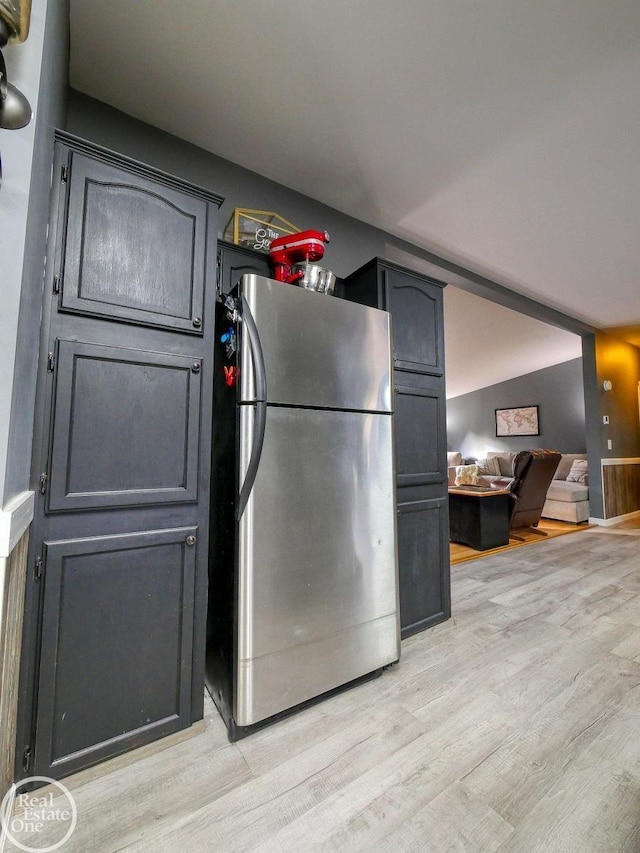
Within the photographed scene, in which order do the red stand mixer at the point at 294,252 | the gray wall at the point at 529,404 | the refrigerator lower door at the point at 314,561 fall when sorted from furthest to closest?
the gray wall at the point at 529,404, the red stand mixer at the point at 294,252, the refrigerator lower door at the point at 314,561

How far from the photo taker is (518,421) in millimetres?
7855

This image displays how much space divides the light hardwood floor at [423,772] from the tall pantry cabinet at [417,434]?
320 mm

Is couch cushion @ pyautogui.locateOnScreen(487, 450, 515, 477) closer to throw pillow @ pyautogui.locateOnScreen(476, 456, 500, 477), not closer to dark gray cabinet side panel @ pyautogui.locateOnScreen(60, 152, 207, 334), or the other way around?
throw pillow @ pyautogui.locateOnScreen(476, 456, 500, 477)

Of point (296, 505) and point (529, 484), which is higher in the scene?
point (296, 505)

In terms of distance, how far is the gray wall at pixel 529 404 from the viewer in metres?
7.02

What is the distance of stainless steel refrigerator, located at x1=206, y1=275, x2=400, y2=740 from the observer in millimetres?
1361

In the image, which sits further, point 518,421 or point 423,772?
point 518,421

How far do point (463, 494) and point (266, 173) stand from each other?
343 cm

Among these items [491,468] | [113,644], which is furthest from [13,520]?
[491,468]

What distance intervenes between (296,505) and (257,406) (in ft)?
1.37

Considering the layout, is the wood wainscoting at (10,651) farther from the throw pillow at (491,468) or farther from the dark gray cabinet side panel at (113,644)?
the throw pillow at (491,468)

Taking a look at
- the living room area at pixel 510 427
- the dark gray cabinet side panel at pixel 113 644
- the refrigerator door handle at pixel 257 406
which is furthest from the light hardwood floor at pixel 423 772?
the living room area at pixel 510 427

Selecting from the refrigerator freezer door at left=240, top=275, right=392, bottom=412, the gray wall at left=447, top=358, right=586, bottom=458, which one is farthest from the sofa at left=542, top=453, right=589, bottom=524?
the refrigerator freezer door at left=240, top=275, right=392, bottom=412

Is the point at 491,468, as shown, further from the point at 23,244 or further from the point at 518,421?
the point at 23,244
